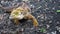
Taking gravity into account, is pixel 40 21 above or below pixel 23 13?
below

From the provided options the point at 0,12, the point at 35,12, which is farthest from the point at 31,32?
the point at 0,12

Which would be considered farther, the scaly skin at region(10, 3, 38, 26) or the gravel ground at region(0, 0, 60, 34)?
the gravel ground at region(0, 0, 60, 34)

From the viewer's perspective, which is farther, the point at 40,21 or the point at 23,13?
the point at 40,21

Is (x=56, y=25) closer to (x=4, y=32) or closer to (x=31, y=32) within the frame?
(x=31, y=32)

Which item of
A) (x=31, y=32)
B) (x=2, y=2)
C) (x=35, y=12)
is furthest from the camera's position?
(x=2, y=2)

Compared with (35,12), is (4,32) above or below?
below

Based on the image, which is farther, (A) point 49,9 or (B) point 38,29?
(A) point 49,9

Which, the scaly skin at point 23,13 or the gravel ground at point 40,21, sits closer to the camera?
the scaly skin at point 23,13

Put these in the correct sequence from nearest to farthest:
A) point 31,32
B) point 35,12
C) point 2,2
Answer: point 31,32 → point 35,12 → point 2,2
